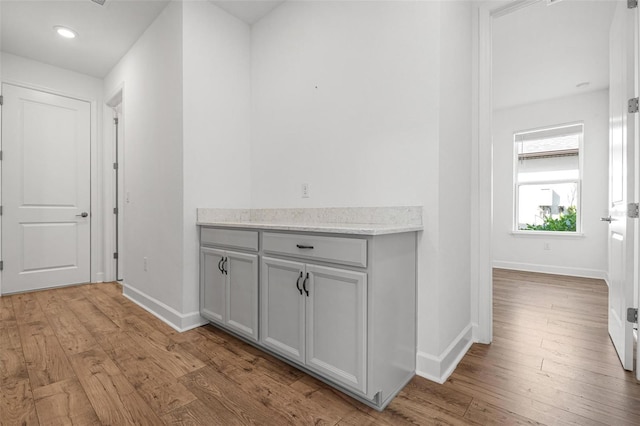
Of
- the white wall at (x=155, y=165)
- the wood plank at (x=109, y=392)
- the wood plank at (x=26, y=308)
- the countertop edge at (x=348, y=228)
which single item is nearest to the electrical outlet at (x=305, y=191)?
the countertop edge at (x=348, y=228)

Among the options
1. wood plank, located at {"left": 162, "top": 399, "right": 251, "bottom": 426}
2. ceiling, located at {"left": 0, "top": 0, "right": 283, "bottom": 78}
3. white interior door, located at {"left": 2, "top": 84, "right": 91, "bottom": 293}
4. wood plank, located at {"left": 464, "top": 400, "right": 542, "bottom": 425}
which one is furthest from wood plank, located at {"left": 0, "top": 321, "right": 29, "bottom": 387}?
ceiling, located at {"left": 0, "top": 0, "right": 283, "bottom": 78}

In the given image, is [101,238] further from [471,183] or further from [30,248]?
[471,183]

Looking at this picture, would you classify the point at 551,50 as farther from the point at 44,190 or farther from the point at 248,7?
the point at 44,190

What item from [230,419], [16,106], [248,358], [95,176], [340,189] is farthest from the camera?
[95,176]

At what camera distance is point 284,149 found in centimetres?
254

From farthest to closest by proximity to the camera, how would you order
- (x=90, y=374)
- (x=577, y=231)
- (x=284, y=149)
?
(x=577, y=231) → (x=284, y=149) → (x=90, y=374)

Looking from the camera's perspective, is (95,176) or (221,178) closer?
(221,178)

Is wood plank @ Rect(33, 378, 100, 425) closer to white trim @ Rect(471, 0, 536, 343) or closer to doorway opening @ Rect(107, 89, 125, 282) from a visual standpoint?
white trim @ Rect(471, 0, 536, 343)

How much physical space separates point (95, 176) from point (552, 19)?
5.52 meters

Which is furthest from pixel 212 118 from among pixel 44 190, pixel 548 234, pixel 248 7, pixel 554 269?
pixel 554 269

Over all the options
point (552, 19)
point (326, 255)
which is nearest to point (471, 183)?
point (326, 255)

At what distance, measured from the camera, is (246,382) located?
166 centimetres

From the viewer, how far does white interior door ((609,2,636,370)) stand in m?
1.82

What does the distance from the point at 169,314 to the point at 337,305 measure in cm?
173
